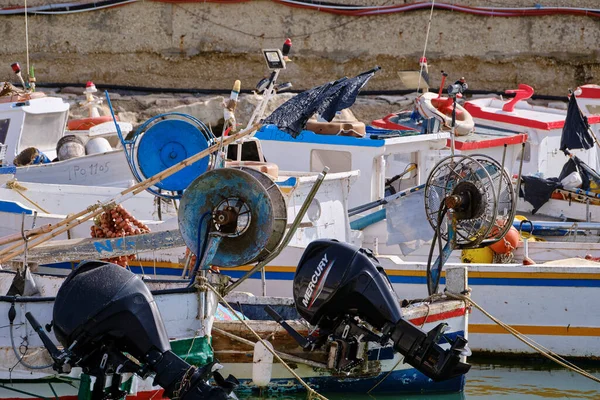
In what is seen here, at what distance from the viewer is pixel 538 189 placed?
15.8m

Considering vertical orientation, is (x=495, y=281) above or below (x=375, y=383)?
above

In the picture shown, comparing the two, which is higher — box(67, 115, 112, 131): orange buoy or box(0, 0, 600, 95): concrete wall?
box(0, 0, 600, 95): concrete wall

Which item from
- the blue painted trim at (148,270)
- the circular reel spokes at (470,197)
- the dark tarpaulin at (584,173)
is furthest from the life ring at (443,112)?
the circular reel spokes at (470,197)

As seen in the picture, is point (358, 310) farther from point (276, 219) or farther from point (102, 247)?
point (102, 247)

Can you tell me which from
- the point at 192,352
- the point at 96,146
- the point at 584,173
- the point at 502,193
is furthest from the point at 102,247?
the point at 584,173

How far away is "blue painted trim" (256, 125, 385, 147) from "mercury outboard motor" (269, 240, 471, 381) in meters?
4.66

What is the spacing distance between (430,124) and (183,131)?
5.16 m

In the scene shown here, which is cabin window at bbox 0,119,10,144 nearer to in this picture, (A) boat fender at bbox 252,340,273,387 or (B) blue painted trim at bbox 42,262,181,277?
(B) blue painted trim at bbox 42,262,181,277

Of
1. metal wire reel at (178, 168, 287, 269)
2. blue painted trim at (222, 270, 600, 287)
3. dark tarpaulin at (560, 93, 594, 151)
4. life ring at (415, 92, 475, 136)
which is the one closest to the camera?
metal wire reel at (178, 168, 287, 269)

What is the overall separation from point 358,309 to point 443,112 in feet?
24.6

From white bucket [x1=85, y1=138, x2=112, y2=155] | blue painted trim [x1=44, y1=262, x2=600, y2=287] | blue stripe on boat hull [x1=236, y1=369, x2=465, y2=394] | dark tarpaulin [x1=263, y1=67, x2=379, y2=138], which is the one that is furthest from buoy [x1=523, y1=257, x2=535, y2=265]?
white bucket [x1=85, y1=138, x2=112, y2=155]

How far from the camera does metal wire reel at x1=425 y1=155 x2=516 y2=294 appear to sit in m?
9.38

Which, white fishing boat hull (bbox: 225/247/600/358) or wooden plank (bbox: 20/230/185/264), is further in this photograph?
white fishing boat hull (bbox: 225/247/600/358)

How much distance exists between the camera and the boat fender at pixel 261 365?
9109 millimetres
